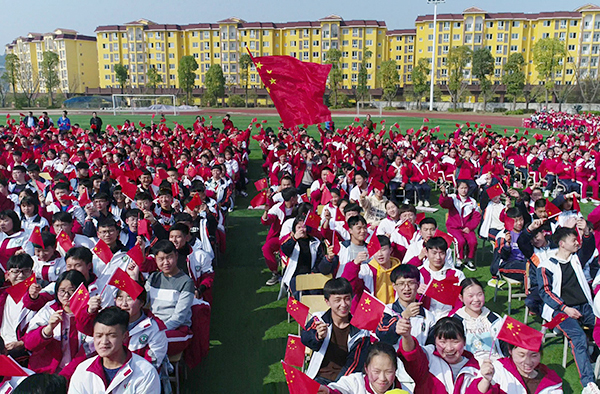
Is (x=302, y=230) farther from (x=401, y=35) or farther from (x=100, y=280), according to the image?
(x=401, y=35)

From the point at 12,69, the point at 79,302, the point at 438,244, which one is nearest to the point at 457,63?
the point at 438,244

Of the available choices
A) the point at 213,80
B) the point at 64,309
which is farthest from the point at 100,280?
the point at 213,80

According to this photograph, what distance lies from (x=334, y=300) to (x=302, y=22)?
276 feet

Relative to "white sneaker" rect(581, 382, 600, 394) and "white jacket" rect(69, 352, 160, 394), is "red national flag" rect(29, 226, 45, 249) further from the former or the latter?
"white sneaker" rect(581, 382, 600, 394)

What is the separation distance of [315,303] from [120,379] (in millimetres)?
1731

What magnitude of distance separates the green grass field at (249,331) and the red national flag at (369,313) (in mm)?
1685

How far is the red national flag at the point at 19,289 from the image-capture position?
12.6 ft

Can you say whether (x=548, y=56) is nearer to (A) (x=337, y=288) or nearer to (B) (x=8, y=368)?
(A) (x=337, y=288)

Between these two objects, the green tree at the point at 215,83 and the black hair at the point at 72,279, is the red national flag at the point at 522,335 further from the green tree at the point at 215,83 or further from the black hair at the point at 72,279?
the green tree at the point at 215,83

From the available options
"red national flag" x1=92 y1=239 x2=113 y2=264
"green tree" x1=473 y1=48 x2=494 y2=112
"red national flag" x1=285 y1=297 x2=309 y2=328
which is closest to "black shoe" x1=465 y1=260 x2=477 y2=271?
"red national flag" x1=285 y1=297 x2=309 y2=328

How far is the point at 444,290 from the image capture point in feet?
12.3

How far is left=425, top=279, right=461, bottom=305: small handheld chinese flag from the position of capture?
3719 millimetres

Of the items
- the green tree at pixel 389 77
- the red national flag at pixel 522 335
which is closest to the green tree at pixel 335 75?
the green tree at pixel 389 77

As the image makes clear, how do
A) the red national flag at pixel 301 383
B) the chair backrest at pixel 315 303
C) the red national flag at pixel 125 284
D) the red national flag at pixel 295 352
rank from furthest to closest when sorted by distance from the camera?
the chair backrest at pixel 315 303 < the red national flag at pixel 125 284 < the red national flag at pixel 295 352 < the red national flag at pixel 301 383
